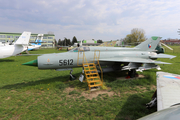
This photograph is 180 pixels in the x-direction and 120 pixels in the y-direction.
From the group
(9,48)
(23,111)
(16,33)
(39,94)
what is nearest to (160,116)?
(23,111)

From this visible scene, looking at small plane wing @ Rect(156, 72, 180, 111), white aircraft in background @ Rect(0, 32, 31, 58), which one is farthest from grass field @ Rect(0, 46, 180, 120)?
Answer: white aircraft in background @ Rect(0, 32, 31, 58)

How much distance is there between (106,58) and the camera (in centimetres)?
802

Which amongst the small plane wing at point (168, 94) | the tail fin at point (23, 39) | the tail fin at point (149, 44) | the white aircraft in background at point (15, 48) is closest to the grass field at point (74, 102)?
the small plane wing at point (168, 94)

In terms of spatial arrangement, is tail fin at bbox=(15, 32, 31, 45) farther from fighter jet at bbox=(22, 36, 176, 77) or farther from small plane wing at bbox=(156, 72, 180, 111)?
small plane wing at bbox=(156, 72, 180, 111)

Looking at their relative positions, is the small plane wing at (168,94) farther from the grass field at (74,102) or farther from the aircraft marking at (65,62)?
the aircraft marking at (65,62)

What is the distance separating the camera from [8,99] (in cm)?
519

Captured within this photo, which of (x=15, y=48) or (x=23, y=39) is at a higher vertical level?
(x=23, y=39)

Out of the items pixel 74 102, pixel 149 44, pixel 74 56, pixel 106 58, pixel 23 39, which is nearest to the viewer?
pixel 74 102

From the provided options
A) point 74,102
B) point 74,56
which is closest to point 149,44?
point 74,56

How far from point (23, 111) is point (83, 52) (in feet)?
15.7

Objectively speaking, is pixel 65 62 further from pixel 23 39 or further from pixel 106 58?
pixel 23 39

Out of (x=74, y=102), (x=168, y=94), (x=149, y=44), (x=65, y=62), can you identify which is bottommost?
(x=74, y=102)

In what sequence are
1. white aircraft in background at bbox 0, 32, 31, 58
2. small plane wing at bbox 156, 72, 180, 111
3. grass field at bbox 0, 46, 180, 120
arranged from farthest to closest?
Answer: 1. white aircraft in background at bbox 0, 32, 31, 58
2. grass field at bbox 0, 46, 180, 120
3. small plane wing at bbox 156, 72, 180, 111

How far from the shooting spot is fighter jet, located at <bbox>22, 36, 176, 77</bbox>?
6.51 m
